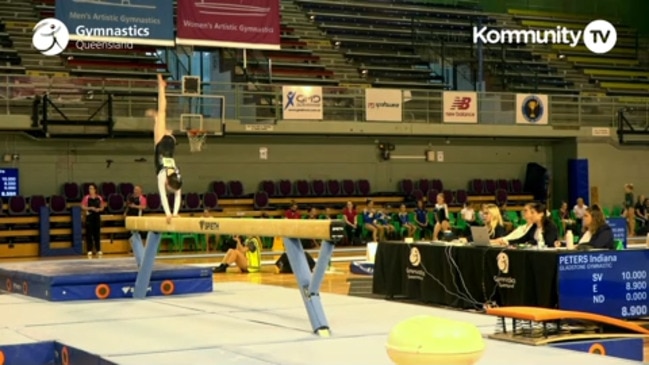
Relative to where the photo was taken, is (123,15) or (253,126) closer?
(123,15)

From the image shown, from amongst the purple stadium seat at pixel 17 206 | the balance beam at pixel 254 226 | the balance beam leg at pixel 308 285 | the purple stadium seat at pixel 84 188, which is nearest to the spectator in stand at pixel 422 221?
the purple stadium seat at pixel 84 188

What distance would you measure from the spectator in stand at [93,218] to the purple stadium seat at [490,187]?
12018mm

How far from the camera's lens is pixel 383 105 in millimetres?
24953

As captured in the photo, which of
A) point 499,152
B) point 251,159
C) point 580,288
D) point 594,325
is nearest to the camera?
point 594,325

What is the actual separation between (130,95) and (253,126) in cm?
318

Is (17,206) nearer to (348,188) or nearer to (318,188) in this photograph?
(318,188)

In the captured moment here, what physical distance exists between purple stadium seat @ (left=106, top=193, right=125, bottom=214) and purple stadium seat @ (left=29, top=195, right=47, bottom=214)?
147 centimetres

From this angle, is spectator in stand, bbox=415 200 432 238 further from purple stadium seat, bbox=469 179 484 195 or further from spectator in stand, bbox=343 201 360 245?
purple stadium seat, bbox=469 179 484 195

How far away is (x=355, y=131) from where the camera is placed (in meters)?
25.0

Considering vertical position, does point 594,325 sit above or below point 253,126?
below

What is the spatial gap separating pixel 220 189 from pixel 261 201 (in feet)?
3.70

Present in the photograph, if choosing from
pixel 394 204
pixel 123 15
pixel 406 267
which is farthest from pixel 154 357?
pixel 394 204

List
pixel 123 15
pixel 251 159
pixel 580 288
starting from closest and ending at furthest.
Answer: pixel 580 288, pixel 123 15, pixel 251 159

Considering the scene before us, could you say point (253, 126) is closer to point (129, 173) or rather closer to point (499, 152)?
point (129, 173)
